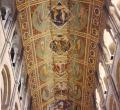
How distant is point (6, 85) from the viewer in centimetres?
1764

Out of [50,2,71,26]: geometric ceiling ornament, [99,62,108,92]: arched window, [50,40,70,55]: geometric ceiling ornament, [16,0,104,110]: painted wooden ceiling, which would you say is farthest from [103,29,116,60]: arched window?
[50,40,70,55]: geometric ceiling ornament

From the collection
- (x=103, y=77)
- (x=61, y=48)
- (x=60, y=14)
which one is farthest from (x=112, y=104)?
(x=60, y=14)

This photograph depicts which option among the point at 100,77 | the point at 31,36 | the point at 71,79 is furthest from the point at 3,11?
the point at 71,79

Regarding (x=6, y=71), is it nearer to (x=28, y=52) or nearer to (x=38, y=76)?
(x=28, y=52)

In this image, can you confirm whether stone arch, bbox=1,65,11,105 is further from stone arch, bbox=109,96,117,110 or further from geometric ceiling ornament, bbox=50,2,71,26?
geometric ceiling ornament, bbox=50,2,71,26

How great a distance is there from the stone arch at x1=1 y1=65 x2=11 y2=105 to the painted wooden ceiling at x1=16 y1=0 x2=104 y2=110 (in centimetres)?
447

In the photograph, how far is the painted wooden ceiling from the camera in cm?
2166

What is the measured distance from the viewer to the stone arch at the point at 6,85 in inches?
679

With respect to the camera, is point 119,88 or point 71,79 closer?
point 119,88

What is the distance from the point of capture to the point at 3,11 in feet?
60.3

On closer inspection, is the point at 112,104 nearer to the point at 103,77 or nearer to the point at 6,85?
the point at 103,77

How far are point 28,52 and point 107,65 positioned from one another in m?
5.54

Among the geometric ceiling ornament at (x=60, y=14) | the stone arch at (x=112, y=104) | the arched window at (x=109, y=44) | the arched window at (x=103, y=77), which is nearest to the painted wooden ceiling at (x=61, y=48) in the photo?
the geometric ceiling ornament at (x=60, y=14)

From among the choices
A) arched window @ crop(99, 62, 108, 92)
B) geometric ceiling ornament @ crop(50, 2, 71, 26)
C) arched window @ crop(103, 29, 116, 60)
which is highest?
geometric ceiling ornament @ crop(50, 2, 71, 26)
